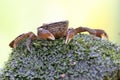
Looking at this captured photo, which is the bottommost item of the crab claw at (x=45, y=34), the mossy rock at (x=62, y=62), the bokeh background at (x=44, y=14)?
the mossy rock at (x=62, y=62)

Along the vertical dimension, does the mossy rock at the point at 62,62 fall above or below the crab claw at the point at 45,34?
below

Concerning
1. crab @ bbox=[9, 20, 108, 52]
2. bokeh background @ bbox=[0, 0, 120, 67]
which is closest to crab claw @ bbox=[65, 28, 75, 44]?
crab @ bbox=[9, 20, 108, 52]

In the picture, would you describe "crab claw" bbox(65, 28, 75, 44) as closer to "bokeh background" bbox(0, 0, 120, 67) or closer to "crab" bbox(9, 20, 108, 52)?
"crab" bbox(9, 20, 108, 52)

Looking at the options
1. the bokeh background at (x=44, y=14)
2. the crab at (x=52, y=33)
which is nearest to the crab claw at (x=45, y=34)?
the crab at (x=52, y=33)

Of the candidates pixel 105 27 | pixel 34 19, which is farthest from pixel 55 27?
pixel 105 27

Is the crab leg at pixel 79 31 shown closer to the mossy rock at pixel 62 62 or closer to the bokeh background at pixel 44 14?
the mossy rock at pixel 62 62

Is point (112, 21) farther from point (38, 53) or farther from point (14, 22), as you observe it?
point (38, 53)

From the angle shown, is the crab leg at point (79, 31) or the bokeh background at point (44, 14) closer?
the crab leg at point (79, 31)
